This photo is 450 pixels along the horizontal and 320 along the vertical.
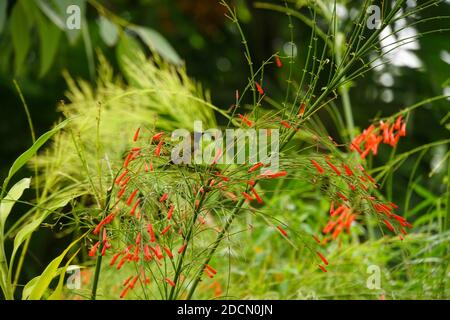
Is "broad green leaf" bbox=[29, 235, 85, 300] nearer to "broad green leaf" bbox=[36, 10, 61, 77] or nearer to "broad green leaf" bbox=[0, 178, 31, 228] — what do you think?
"broad green leaf" bbox=[0, 178, 31, 228]

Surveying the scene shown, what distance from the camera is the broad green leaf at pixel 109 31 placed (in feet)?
5.03

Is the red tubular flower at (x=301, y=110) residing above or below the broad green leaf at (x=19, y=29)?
below

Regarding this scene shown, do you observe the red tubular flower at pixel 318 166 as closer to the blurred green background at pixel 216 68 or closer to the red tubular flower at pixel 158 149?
the red tubular flower at pixel 158 149

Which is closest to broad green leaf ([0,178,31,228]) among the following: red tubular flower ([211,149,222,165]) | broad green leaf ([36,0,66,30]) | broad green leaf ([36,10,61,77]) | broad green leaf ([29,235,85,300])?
broad green leaf ([29,235,85,300])

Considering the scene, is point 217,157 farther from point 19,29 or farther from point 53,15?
point 19,29

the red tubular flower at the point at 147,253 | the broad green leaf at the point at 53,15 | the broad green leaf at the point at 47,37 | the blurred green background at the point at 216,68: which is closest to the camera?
the red tubular flower at the point at 147,253

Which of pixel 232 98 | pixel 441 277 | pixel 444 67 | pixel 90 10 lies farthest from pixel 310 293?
pixel 90 10

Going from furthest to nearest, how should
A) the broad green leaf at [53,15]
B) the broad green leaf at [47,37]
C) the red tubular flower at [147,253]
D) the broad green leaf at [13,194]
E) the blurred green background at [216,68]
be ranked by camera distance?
the blurred green background at [216,68] < the broad green leaf at [47,37] < the broad green leaf at [53,15] < the broad green leaf at [13,194] < the red tubular flower at [147,253]

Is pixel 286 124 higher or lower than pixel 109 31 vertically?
lower

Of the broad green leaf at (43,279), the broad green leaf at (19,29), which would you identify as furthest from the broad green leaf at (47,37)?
the broad green leaf at (43,279)

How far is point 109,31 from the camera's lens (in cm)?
156

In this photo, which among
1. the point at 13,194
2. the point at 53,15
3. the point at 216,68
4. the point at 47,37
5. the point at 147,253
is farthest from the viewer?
the point at 216,68

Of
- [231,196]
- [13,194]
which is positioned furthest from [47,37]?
[231,196]
